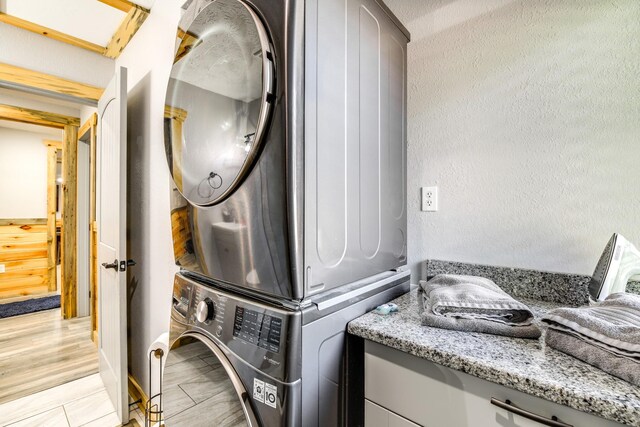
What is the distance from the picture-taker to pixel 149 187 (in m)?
2.01

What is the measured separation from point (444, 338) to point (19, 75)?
3.34 m

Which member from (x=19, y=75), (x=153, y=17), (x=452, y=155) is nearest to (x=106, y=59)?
(x=19, y=75)

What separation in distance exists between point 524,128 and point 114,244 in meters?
2.41

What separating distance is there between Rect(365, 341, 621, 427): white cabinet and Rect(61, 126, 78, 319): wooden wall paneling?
4128 millimetres

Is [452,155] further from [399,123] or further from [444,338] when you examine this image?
[444,338]

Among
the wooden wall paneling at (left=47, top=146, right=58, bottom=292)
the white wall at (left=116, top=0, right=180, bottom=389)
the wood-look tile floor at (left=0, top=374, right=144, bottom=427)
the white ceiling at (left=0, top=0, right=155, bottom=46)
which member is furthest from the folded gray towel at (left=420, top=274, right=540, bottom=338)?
the wooden wall paneling at (left=47, top=146, right=58, bottom=292)

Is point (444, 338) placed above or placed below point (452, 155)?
below

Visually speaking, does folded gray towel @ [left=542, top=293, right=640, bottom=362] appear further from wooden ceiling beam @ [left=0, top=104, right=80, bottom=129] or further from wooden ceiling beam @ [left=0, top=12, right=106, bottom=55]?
wooden ceiling beam @ [left=0, top=104, right=80, bottom=129]

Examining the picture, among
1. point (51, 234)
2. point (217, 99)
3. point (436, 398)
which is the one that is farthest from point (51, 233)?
point (436, 398)

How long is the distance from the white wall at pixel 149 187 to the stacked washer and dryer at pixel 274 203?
0.77 m

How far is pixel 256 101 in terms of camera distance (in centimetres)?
79

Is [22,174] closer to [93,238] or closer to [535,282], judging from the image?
[93,238]

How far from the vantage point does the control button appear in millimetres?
934

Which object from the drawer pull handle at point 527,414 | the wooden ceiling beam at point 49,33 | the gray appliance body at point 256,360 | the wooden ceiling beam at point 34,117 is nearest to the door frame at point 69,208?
the wooden ceiling beam at point 34,117
